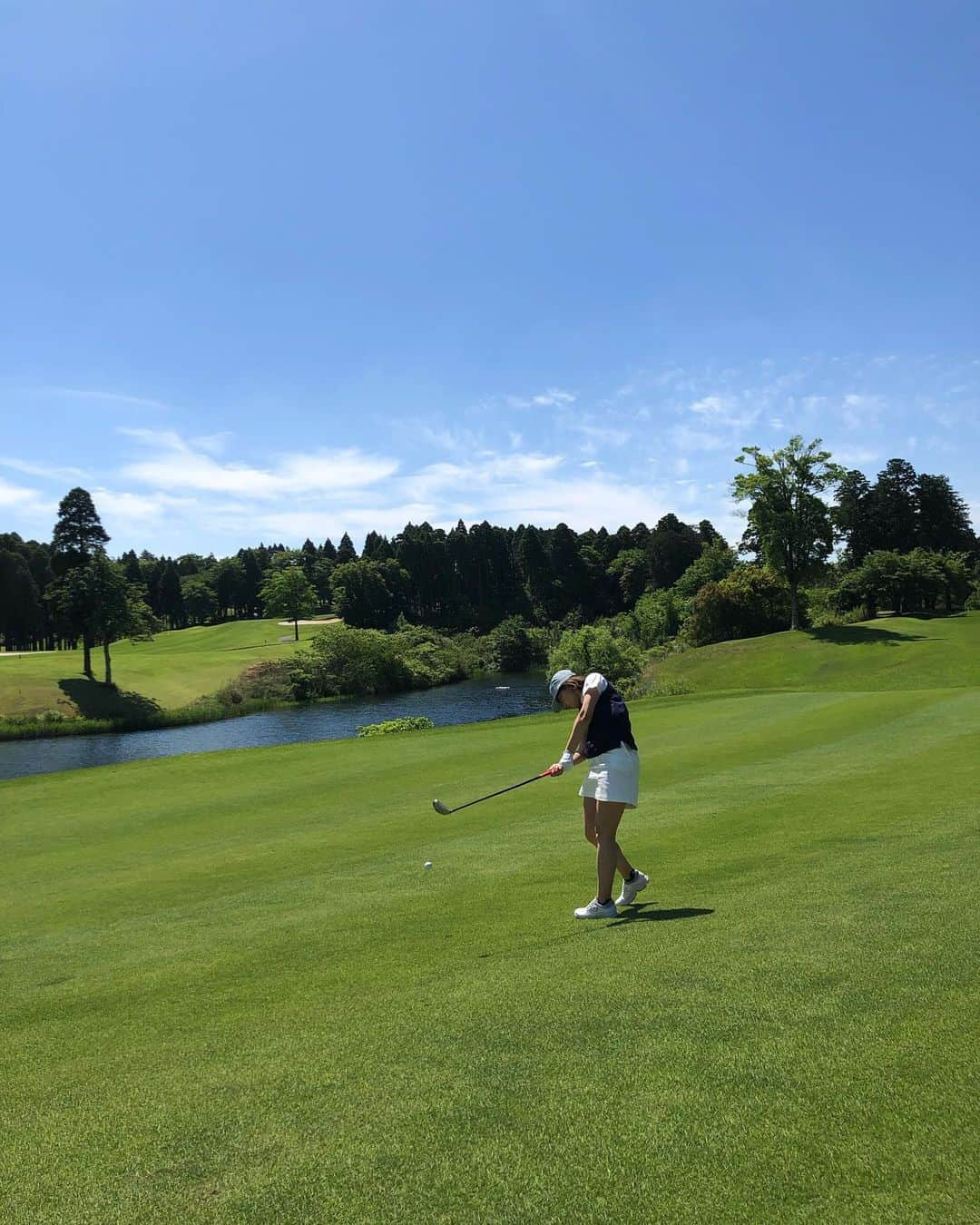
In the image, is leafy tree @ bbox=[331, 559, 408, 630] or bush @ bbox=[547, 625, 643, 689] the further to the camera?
leafy tree @ bbox=[331, 559, 408, 630]

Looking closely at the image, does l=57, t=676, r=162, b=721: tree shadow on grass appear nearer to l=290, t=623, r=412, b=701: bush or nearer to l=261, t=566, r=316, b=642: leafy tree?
l=290, t=623, r=412, b=701: bush

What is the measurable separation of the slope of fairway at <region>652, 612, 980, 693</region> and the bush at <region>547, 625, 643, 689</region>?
2297 mm

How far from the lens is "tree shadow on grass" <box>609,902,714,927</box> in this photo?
7.18 meters

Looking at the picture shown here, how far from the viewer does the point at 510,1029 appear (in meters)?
4.85

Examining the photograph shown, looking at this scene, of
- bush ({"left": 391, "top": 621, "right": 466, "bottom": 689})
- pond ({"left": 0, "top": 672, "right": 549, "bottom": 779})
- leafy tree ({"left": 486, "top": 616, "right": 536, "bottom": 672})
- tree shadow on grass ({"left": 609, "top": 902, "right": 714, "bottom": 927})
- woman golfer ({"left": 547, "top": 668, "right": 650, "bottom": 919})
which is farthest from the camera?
leafy tree ({"left": 486, "top": 616, "right": 536, "bottom": 672})

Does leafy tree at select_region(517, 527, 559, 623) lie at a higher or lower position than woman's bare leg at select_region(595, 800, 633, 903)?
higher

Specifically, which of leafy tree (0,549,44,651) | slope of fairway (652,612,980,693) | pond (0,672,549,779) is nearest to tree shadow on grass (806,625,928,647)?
slope of fairway (652,612,980,693)

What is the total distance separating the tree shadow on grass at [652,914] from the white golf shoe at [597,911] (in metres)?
0.07

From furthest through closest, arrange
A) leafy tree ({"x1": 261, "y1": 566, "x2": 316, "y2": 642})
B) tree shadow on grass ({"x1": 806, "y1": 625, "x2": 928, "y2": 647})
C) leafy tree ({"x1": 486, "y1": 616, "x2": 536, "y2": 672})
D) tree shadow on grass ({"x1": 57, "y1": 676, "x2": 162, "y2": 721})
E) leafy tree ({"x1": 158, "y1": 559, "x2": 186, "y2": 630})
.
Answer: leafy tree ({"x1": 158, "y1": 559, "x2": 186, "y2": 630}) → leafy tree ({"x1": 261, "y1": 566, "x2": 316, "y2": 642}) → leafy tree ({"x1": 486, "y1": 616, "x2": 536, "y2": 672}) → tree shadow on grass ({"x1": 57, "y1": 676, "x2": 162, "y2": 721}) → tree shadow on grass ({"x1": 806, "y1": 625, "x2": 928, "y2": 647})

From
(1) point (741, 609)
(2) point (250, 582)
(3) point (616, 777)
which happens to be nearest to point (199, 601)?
(2) point (250, 582)

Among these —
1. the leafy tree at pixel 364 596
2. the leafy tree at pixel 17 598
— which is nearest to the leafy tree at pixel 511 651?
the leafy tree at pixel 364 596

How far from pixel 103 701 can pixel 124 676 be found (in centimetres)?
957

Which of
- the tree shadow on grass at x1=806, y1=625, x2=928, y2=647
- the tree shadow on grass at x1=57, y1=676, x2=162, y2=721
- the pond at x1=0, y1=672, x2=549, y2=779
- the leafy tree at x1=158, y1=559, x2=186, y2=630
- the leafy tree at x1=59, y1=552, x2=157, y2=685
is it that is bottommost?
the pond at x1=0, y1=672, x2=549, y2=779

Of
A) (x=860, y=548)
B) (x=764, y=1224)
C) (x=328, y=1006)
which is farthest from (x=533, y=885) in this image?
(x=860, y=548)
